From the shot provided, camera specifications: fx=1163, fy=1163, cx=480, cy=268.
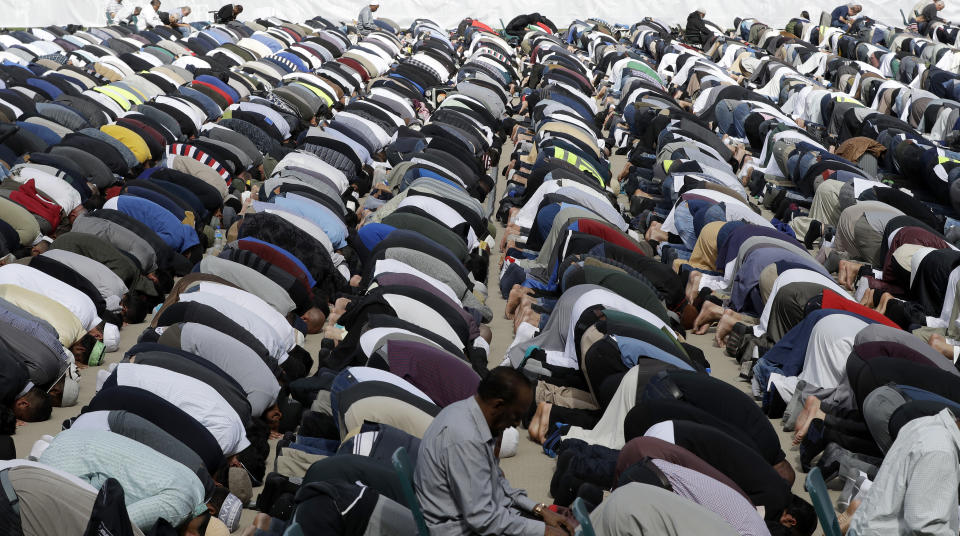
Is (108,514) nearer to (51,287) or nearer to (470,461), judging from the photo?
(470,461)

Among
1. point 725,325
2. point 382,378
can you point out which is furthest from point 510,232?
point 382,378

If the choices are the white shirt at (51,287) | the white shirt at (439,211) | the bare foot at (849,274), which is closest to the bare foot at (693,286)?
the bare foot at (849,274)

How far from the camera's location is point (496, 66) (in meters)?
20.5

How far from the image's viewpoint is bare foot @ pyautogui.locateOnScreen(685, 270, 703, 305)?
9.06m

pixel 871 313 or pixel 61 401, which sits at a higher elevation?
pixel 871 313

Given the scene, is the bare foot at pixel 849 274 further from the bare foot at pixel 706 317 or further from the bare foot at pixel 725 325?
the bare foot at pixel 725 325

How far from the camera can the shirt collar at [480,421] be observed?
Result: 4066 millimetres

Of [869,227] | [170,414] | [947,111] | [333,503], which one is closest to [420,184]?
[869,227]

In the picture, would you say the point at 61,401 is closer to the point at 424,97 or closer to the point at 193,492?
the point at 193,492

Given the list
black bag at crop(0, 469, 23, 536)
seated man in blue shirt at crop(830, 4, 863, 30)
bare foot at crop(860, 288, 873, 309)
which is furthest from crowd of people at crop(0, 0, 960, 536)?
seated man in blue shirt at crop(830, 4, 863, 30)

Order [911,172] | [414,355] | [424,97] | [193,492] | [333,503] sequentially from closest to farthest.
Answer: [333,503] < [193,492] < [414,355] < [911,172] < [424,97]

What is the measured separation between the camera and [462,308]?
796 centimetres

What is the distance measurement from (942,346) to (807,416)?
163 cm

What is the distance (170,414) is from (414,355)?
130 centimetres
